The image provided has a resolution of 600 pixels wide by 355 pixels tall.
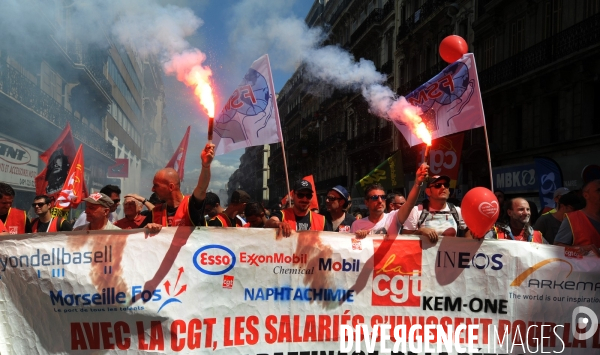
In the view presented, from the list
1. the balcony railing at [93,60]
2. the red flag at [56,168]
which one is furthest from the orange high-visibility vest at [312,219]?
the balcony railing at [93,60]

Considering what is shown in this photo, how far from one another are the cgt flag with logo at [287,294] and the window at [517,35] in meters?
17.1

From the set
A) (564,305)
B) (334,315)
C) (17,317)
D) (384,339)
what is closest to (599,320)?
(564,305)

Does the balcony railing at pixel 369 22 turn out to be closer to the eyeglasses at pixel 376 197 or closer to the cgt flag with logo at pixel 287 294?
the eyeglasses at pixel 376 197

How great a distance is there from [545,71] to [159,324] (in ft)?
54.4

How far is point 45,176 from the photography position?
28.6ft

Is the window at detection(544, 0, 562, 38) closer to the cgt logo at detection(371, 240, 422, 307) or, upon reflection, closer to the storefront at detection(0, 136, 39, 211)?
the cgt logo at detection(371, 240, 422, 307)

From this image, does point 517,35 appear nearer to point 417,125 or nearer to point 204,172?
point 417,125

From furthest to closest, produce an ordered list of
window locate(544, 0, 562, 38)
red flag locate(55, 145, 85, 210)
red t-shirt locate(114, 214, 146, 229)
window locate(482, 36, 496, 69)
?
window locate(482, 36, 496, 69)
window locate(544, 0, 562, 38)
red flag locate(55, 145, 85, 210)
red t-shirt locate(114, 214, 146, 229)

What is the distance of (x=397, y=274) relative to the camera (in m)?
4.63

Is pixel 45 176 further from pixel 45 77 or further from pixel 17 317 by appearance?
pixel 45 77

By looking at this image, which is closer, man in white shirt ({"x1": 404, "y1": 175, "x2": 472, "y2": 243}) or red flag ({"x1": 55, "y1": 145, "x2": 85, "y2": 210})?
man in white shirt ({"x1": 404, "y1": 175, "x2": 472, "y2": 243})

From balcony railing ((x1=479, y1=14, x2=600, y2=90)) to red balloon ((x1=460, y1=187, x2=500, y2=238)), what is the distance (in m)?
13.1

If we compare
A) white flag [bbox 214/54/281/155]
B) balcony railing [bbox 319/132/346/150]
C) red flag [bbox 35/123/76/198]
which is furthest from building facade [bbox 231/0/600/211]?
white flag [bbox 214/54/281/155]

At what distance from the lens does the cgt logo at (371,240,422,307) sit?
458 cm
